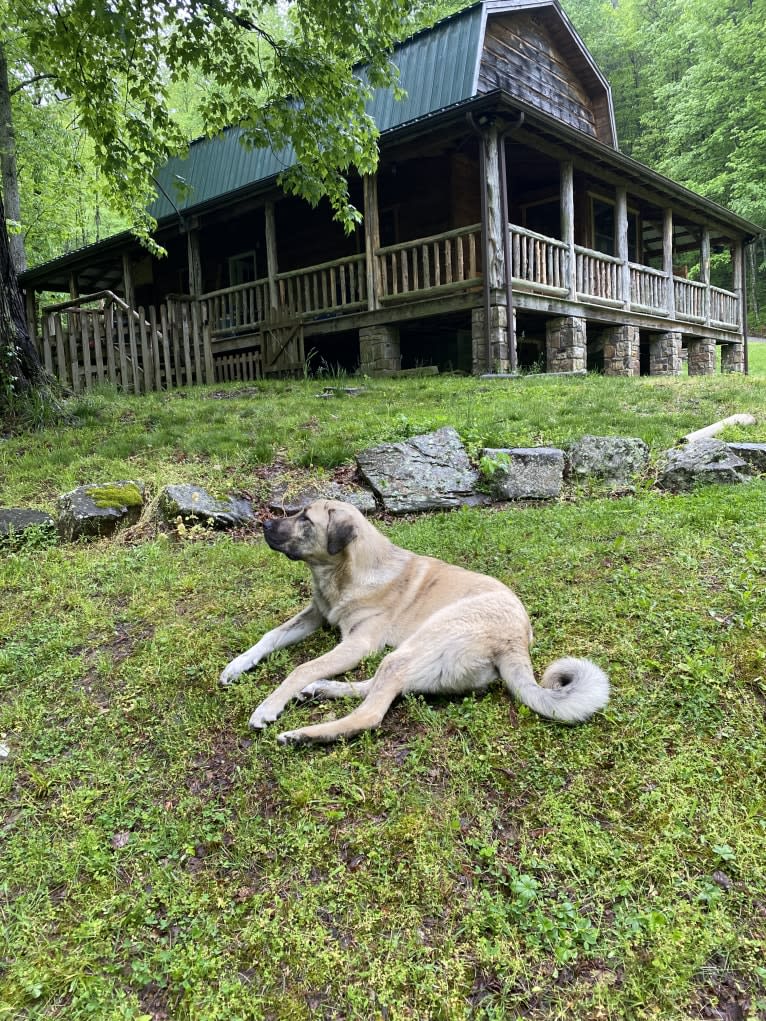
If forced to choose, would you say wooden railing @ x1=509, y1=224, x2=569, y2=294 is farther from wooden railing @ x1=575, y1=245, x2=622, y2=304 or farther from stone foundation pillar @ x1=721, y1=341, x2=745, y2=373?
stone foundation pillar @ x1=721, y1=341, x2=745, y2=373

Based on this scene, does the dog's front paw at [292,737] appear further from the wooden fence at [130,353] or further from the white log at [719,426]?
the wooden fence at [130,353]

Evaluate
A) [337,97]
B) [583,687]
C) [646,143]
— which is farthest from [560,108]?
[646,143]

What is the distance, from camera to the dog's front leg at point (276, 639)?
10.4 feet

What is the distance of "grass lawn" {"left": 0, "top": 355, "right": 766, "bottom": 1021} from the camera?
1.77 meters

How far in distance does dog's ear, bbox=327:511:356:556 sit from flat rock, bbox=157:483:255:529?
236 centimetres

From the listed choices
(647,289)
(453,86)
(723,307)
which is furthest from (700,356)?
(453,86)

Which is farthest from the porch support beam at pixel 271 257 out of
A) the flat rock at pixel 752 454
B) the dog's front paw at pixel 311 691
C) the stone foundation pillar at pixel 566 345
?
the dog's front paw at pixel 311 691

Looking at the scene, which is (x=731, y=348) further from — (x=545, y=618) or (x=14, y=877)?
(x=14, y=877)

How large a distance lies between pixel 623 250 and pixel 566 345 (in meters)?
3.67

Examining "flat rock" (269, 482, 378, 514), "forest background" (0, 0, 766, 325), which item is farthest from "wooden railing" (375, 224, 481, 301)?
"forest background" (0, 0, 766, 325)

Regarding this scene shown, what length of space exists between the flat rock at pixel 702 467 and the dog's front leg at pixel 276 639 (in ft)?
12.4

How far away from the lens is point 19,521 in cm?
509

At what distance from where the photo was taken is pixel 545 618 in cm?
347

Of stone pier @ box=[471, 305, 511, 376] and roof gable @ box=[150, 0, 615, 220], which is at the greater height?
roof gable @ box=[150, 0, 615, 220]
